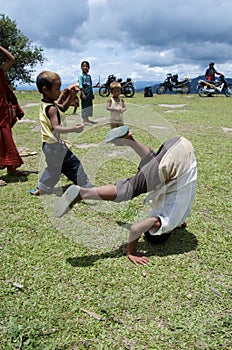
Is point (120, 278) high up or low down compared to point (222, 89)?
down

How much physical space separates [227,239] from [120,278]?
1155mm

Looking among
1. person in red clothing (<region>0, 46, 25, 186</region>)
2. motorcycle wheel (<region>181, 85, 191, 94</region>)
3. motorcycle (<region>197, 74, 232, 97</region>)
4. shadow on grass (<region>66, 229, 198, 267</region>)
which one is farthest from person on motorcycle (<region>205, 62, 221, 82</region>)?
shadow on grass (<region>66, 229, 198, 267</region>)

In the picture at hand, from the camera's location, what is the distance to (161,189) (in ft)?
9.21

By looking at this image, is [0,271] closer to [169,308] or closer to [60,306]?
[60,306]

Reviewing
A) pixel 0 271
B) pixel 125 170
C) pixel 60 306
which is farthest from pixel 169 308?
pixel 125 170

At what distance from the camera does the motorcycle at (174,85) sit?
65.1ft

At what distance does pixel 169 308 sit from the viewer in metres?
2.29

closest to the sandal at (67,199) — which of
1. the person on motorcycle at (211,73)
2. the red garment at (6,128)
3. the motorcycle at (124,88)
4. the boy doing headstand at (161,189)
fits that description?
the boy doing headstand at (161,189)

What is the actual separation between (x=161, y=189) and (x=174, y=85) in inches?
715

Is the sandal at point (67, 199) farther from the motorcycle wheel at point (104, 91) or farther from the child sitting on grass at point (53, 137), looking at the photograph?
the motorcycle wheel at point (104, 91)

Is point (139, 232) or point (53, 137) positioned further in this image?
point (53, 137)

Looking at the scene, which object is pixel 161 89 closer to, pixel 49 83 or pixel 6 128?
pixel 6 128

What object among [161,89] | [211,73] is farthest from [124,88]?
[211,73]

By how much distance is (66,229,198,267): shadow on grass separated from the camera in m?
2.82
